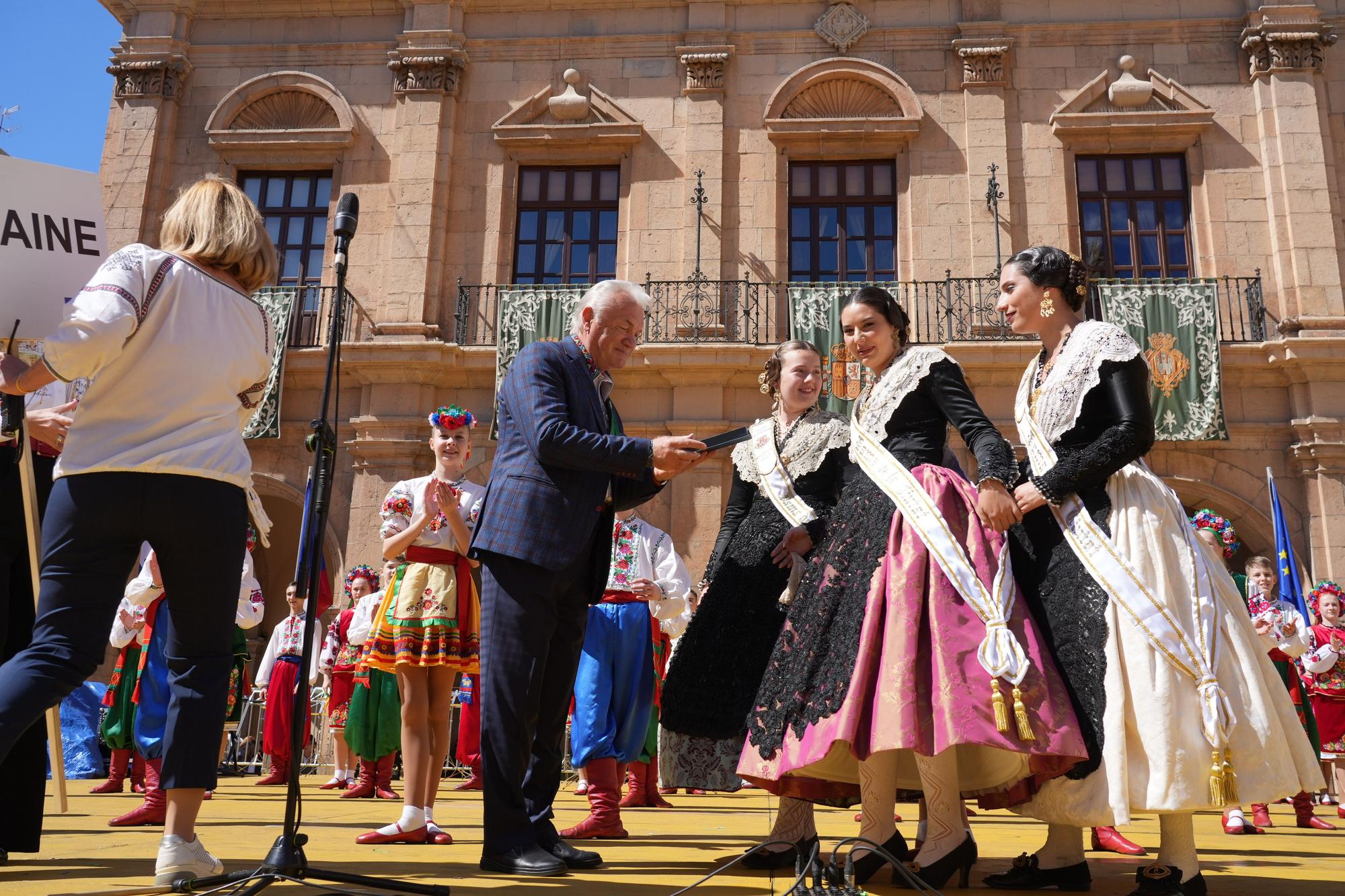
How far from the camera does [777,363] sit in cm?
419

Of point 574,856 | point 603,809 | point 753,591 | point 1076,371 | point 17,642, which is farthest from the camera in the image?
point 603,809

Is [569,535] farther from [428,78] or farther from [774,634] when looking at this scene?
[428,78]

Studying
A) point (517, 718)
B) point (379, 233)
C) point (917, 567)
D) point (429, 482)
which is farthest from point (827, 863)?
point (379, 233)

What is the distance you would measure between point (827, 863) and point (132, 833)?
3.26 m

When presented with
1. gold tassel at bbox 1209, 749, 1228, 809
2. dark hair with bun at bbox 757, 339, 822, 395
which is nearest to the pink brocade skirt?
gold tassel at bbox 1209, 749, 1228, 809

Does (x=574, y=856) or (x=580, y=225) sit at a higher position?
(x=580, y=225)

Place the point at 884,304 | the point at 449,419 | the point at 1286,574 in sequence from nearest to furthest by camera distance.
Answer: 1. the point at 884,304
2. the point at 449,419
3. the point at 1286,574

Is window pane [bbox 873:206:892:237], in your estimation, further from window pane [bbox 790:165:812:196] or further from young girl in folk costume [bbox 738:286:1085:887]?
young girl in folk costume [bbox 738:286:1085:887]

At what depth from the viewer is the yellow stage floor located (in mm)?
2889

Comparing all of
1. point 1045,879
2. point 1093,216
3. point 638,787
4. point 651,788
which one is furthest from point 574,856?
point 1093,216

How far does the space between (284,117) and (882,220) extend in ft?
27.1

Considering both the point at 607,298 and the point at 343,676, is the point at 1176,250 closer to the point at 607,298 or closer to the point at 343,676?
the point at 343,676

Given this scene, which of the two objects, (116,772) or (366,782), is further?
(366,782)

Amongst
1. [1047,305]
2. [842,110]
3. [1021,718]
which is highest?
[842,110]
